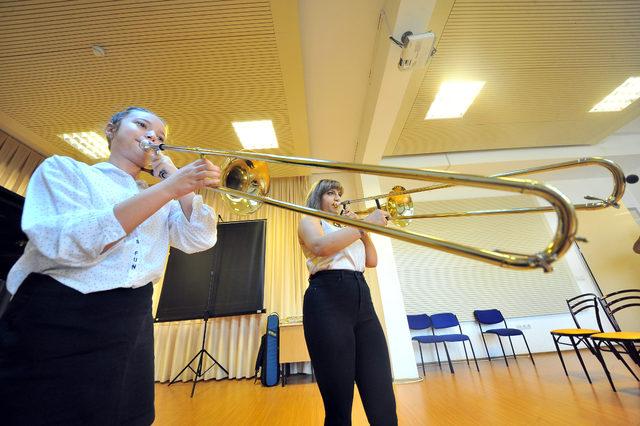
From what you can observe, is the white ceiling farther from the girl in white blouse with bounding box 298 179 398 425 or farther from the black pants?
the black pants

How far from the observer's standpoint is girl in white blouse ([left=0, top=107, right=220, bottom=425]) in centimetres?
58

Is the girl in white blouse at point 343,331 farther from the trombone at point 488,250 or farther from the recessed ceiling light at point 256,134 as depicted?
the recessed ceiling light at point 256,134

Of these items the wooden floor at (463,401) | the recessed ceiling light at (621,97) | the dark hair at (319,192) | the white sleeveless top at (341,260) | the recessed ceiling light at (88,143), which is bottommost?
the wooden floor at (463,401)

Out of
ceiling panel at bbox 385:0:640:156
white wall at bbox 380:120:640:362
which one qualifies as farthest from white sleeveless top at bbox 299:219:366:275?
white wall at bbox 380:120:640:362

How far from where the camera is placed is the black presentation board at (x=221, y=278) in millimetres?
4602

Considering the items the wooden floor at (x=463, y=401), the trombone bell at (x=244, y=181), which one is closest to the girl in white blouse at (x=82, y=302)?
the trombone bell at (x=244, y=181)

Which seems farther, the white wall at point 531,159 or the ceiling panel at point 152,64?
the white wall at point 531,159

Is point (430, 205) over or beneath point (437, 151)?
beneath

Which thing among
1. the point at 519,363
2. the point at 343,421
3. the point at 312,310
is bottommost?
the point at 519,363

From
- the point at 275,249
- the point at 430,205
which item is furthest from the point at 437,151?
the point at 275,249

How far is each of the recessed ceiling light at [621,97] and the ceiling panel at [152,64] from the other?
4831 millimetres

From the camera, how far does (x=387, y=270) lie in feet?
14.0

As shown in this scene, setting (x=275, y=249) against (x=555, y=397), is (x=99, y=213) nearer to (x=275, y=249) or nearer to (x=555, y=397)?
(x=555, y=397)

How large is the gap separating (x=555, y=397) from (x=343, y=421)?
2.78 metres
